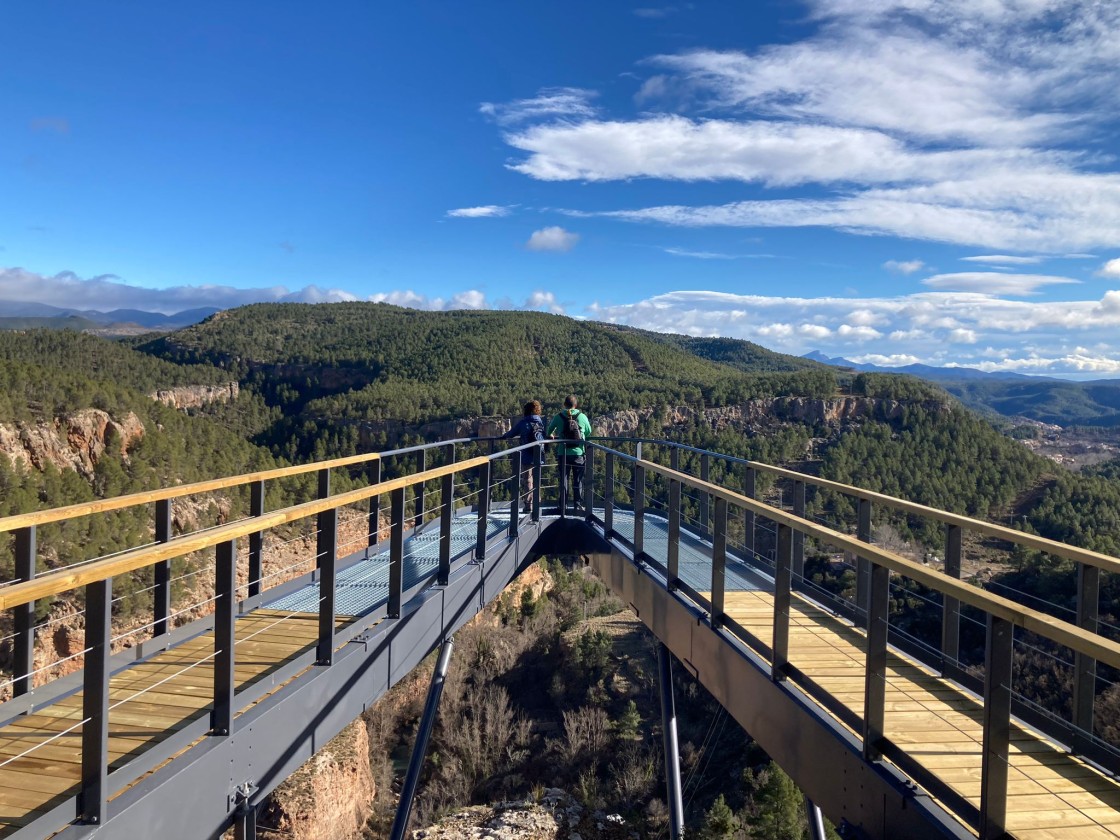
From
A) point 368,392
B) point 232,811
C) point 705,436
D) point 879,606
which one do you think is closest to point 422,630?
point 232,811

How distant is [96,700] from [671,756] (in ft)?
17.7

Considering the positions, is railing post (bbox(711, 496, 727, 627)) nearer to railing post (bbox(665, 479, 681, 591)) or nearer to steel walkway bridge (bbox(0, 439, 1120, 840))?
steel walkway bridge (bbox(0, 439, 1120, 840))

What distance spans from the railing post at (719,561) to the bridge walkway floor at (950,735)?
0.16m

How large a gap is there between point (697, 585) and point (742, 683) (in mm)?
1894

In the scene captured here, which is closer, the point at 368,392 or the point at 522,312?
the point at 368,392

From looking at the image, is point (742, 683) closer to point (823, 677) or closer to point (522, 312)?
point (823, 677)

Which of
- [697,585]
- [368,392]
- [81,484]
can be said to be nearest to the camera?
[697,585]

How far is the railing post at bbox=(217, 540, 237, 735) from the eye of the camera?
9.27 feet

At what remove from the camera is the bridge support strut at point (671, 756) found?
637 cm

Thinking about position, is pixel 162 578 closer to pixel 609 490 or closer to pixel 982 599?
pixel 982 599

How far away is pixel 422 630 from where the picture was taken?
5105 mm

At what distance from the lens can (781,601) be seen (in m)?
3.65

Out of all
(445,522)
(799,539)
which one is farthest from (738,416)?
(445,522)

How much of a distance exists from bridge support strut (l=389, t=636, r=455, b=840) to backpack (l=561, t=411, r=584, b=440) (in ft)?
11.3
